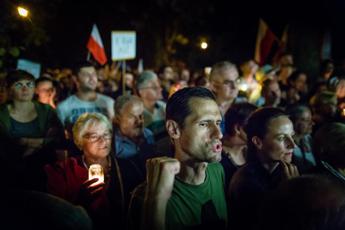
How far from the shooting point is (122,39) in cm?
841

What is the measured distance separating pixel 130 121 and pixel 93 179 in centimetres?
183

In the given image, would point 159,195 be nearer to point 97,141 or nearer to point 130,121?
point 97,141

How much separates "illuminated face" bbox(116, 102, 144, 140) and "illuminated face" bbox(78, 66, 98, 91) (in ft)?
4.73

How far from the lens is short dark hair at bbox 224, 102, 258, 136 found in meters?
4.66

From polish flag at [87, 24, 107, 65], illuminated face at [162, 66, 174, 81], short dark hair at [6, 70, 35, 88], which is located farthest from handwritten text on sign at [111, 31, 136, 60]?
short dark hair at [6, 70, 35, 88]

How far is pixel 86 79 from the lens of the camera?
6434 millimetres

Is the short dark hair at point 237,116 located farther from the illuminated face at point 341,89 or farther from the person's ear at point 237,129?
the illuminated face at point 341,89

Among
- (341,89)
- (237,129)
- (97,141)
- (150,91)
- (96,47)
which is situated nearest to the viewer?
(97,141)

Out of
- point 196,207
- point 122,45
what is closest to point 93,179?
point 196,207

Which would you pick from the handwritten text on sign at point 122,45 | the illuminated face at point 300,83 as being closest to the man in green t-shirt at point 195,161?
the handwritten text on sign at point 122,45

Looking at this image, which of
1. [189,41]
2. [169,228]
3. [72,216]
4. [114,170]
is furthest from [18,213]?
[189,41]

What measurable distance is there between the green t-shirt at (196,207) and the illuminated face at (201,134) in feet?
0.71

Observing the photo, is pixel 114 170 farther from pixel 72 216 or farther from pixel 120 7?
pixel 120 7

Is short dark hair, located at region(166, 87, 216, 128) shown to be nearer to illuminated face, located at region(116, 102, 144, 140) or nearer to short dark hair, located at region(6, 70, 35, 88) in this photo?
illuminated face, located at region(116, 102, 144, 140)
